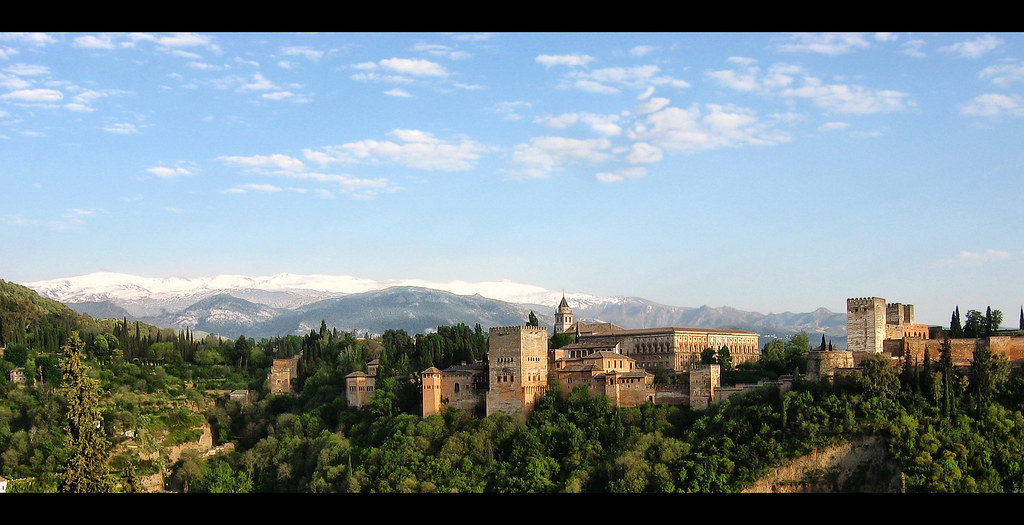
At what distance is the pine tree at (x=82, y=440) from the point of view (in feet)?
55.2

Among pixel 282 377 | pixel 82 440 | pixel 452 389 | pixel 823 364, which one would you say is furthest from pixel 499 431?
pixel 82 440

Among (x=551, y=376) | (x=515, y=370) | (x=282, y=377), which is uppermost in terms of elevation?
(x=515, y=370)

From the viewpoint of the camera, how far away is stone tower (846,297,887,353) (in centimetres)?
4141

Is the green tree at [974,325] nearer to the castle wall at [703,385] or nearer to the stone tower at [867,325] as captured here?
the stone tower at [867,325]

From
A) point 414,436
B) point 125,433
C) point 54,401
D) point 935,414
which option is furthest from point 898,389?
point 54,401

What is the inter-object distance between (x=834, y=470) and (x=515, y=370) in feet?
42.3

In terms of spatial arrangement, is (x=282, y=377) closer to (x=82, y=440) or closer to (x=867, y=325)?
(x=867, y=325)

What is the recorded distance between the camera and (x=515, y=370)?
42031mm

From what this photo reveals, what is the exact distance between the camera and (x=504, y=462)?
39.9m

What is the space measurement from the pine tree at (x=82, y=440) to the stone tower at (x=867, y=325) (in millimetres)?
31866

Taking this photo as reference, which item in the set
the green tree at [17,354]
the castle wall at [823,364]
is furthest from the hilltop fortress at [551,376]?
the green tree at [17,354]

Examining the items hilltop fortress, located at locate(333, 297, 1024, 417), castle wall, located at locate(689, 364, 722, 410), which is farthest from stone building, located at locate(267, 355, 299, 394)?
castle wall, located at locate(689, 364, 722, 410)
